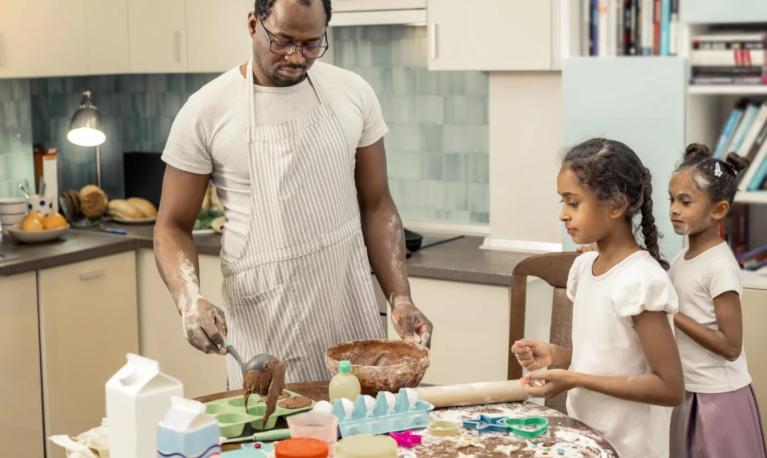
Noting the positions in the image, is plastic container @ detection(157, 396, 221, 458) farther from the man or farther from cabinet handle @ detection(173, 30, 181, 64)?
cabinet handle @ detection(173, 30, 181, 64)

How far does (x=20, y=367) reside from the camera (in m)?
3.64

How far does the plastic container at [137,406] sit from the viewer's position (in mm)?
1546

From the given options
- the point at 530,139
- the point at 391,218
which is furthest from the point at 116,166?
the point at 391,218

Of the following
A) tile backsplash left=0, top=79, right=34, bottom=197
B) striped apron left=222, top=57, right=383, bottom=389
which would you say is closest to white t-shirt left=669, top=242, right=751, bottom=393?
striped apron left=222, top=57, right=383, bottom=389

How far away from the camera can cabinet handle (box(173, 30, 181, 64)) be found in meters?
4.20

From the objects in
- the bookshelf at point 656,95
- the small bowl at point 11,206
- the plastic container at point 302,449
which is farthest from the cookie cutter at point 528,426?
the small bowl at point 11,206

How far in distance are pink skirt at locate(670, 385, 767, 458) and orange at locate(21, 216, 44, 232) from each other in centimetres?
230

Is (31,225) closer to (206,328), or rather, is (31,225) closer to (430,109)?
(430,109)

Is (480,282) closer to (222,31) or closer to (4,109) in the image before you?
(222,31)

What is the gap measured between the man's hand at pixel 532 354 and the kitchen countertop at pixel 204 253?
1.13 m

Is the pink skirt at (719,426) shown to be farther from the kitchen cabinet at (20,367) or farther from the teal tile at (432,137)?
the kitchen cabinet at (20,367)

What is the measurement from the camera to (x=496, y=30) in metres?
3.56

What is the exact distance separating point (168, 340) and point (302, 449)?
259 centimetres

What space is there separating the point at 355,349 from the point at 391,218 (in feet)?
1.23
